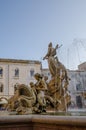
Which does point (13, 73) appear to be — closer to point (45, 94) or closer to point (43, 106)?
point (45, 94)

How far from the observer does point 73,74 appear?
41594 mm

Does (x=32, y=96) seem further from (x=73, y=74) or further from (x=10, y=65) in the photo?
(x=73, y=74)

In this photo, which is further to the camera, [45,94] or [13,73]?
[13,73]

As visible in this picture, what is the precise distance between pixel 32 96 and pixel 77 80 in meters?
39.7

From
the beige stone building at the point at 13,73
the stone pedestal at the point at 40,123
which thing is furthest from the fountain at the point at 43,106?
the beige stone building at the point at 13,73

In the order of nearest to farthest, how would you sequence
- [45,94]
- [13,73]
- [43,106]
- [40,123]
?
[40,123]
[43,106]
[45,94]
[13,73]

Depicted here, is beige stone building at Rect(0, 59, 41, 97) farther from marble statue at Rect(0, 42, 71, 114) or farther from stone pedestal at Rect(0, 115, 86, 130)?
stone pedestal at Rect(0, 115, 86, 130)

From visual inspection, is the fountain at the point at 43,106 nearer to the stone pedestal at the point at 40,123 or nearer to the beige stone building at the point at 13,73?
the stone pedestal at the point at 40,123

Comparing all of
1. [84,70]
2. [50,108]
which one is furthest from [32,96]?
[84,70]

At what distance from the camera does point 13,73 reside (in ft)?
124

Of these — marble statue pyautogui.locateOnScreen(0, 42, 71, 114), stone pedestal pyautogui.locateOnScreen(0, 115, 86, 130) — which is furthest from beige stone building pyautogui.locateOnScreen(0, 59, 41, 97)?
stone pedestal pyautogui.locateOnScreen(0, 115, 86, 130)

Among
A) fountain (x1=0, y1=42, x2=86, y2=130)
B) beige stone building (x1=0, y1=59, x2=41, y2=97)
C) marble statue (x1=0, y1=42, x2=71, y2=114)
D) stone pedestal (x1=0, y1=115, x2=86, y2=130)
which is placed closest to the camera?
stone pedestal (x1=0, y1=115, x2=86, y2=130)

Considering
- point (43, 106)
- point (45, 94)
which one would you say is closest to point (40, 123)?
point (43, 106)

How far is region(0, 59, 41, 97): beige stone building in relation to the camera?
36781 millimetres
